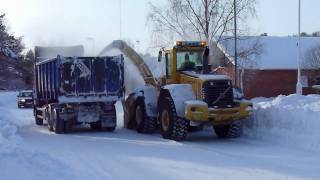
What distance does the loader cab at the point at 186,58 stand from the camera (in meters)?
19.3

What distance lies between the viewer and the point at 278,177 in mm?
11391

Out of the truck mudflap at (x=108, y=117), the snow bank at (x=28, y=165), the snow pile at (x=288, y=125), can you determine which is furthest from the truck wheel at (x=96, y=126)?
the snow bank at (x=28, y=165)

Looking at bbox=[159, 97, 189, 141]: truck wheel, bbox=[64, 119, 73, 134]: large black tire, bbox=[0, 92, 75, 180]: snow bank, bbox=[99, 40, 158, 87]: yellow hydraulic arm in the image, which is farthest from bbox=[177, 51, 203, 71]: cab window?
bbox=[0, 92, 75, 180]: snow bank

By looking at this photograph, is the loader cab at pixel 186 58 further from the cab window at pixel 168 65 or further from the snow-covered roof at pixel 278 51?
the snow-covered roof at pixel 278 51

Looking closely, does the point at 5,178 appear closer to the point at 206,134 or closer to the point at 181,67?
the point at 181,67

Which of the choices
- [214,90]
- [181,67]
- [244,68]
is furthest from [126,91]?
[244,68]

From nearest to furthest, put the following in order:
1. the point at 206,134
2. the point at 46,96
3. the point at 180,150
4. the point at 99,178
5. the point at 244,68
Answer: the point at 99,178
the point at 180,150
the point at 206,134
the point at 46,96
the point at 244,68

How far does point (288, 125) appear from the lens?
56.4 feet

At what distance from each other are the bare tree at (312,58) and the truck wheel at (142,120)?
3554cm

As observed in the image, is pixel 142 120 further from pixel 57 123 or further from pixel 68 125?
pixel 57 123

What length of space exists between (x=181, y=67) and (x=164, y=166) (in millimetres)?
6842

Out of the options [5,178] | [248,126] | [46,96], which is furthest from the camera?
[46,96]

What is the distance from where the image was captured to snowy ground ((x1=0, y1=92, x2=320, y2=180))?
449 inches

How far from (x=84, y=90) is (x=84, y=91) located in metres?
0.04
